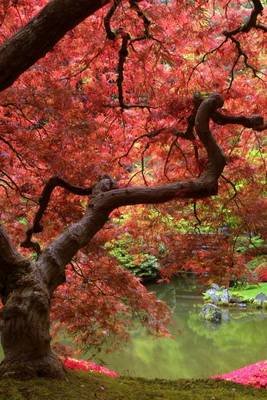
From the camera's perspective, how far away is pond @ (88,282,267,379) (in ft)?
28.7

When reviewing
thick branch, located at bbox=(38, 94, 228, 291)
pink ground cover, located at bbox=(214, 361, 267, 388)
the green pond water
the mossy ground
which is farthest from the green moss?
thick branch, located at bbox=(38, 94, 228, 291)

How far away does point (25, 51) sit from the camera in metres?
2.32

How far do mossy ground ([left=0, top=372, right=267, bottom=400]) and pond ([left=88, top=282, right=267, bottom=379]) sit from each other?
3066 mm

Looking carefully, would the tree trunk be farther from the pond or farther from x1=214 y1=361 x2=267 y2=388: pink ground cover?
the pond

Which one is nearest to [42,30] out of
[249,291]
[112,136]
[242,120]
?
[242,120]

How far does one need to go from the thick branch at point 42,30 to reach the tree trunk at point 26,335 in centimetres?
136

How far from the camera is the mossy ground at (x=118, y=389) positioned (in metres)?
2.61

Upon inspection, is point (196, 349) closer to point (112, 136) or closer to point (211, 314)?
point (211, 314)

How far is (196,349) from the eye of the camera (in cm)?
1025

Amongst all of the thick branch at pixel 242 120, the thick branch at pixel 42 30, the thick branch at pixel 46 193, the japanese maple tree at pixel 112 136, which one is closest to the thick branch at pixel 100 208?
the japanese maple tree at pixel 112 136

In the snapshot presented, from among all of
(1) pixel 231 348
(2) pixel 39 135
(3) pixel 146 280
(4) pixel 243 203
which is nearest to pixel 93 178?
(2) pixel 39 135

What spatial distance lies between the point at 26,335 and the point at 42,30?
177 centimetres

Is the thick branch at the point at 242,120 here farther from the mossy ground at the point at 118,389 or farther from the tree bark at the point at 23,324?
the mossy ground at the point at 118,389

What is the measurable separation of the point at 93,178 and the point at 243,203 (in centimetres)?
161
